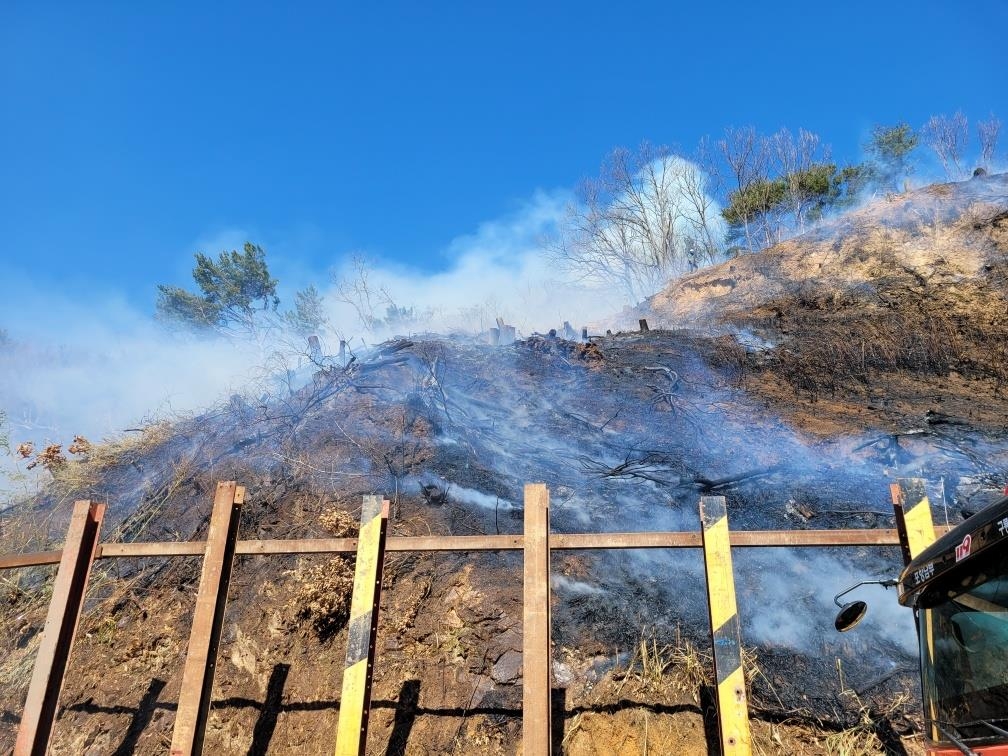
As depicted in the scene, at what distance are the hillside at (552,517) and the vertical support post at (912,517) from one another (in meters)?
1.57

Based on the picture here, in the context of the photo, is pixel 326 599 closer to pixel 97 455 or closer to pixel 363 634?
pixel 363 634

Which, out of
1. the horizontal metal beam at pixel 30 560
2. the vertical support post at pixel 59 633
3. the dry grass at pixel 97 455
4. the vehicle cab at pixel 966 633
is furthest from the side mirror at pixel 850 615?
the dry grass at pixel 97 455

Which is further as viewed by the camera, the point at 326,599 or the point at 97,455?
the point at 97,455

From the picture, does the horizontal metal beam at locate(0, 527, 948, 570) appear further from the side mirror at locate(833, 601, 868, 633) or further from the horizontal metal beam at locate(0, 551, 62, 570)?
the horizontal metal beam at locate(0, 551, 62, 570)

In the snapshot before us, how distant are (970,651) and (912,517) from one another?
1083 mm

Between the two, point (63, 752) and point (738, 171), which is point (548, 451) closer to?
point (63, 752)

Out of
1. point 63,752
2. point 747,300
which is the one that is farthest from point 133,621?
point 747,300

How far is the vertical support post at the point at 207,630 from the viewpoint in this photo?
12.7 feet

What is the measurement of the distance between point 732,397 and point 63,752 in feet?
32.2

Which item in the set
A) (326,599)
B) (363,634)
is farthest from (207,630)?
(326,599)

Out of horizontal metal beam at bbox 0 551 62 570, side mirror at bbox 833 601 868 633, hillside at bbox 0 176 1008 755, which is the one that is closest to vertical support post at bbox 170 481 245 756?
hillside at bbox 0 176 1008 755

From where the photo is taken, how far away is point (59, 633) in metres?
4.29

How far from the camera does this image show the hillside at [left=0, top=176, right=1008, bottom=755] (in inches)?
190

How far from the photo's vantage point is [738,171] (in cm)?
2994
